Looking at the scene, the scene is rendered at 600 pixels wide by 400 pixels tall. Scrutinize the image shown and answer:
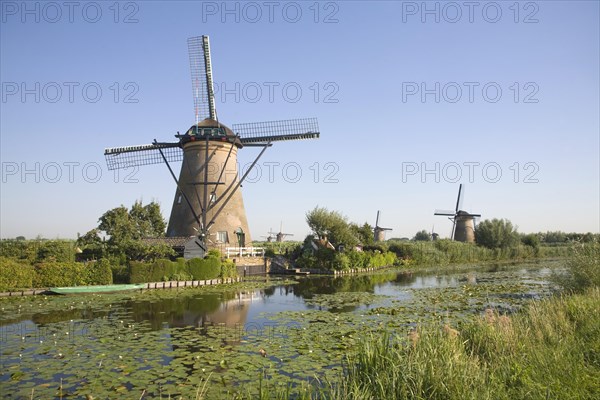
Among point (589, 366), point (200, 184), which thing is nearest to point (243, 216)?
point (200, 184)

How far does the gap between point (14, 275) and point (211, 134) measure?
13410 mm

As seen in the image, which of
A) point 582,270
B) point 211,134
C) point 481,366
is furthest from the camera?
point 211,134

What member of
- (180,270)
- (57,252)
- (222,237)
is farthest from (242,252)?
(57,252)

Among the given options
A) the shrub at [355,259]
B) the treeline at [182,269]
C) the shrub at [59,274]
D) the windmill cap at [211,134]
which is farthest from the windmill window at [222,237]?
the shrub at [355,259]

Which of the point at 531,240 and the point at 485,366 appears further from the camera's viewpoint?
the point at 531,240

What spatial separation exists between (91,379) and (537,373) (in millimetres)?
6253

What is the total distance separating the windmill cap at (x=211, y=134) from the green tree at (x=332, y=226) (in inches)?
410

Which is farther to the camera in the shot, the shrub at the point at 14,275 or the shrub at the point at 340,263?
the shrub at the point at 340,263

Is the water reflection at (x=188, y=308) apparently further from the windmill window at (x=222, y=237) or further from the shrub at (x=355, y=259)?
the shrub at (x=355, y=259)

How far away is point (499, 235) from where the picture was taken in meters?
49.2

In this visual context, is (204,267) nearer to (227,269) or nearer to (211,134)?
(227,269)

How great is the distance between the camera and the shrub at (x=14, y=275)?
14245 mm

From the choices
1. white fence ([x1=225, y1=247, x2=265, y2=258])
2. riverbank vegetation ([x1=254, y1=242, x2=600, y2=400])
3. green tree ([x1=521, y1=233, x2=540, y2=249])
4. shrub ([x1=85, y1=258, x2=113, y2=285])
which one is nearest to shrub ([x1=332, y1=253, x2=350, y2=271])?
white fence ([x1=225, y1=247, x2=265, y2=258])

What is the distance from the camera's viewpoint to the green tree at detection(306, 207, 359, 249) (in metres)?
32.4
